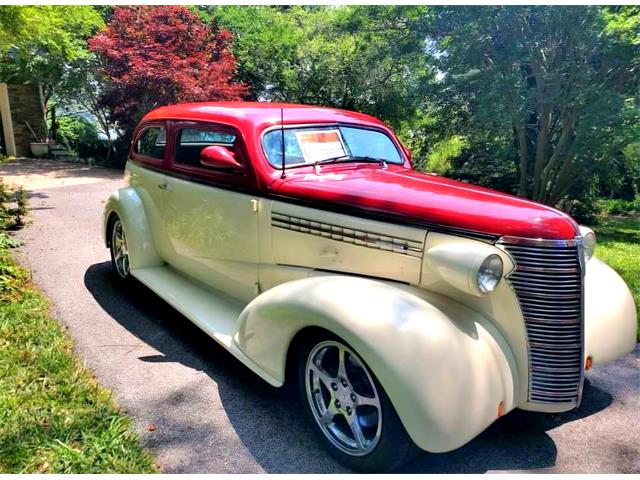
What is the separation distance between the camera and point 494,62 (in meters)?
9.72

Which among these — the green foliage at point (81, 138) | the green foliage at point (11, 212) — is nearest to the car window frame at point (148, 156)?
the green foliage at point (11, 212)

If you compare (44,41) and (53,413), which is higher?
(44,41)

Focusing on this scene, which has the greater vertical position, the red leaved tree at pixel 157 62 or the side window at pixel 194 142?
the red leaved tree at pixel 157 62

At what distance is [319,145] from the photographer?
11.8 feet

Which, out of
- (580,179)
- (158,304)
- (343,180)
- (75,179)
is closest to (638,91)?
(580,179)

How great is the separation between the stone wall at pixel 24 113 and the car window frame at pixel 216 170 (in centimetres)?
1617

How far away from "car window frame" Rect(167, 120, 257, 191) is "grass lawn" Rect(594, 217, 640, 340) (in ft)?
12.4

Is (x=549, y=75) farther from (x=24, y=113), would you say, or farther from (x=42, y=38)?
(x=24, y=113)

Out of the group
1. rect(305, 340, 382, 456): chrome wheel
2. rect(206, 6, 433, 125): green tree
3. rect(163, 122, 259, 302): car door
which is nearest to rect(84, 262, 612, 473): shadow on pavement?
rect(305, 340, 382, 456): chrome wheel

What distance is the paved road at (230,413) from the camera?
8.37ft

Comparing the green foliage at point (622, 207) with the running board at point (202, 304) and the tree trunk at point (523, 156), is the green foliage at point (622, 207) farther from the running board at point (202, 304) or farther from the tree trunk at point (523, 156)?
the running board at point (202, 304)

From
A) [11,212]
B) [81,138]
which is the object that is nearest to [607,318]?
[11,212]

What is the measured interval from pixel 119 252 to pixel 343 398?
3.40 metres

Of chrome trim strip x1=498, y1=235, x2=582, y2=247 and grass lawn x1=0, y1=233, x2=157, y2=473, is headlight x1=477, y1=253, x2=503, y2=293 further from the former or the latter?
grass lawn x1=0, y1=233, x2=157, y2=473
